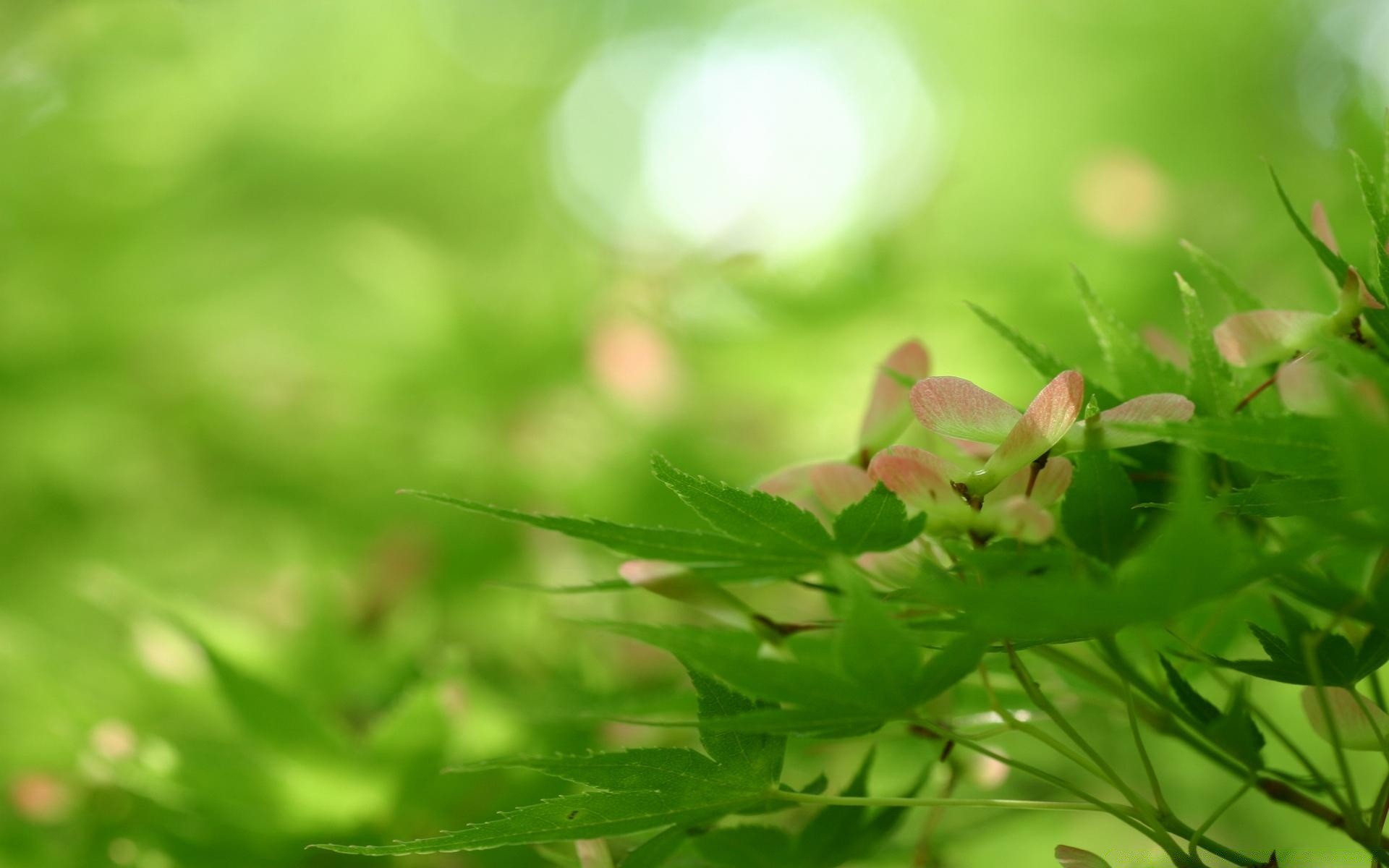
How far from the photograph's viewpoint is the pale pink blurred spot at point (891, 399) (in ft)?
1.17

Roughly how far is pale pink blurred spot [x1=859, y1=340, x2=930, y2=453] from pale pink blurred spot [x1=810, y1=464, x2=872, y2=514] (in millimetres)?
39

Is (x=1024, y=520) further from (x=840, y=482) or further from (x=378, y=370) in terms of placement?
(x=378, y=370)

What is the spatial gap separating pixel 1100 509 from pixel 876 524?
62 millimetres

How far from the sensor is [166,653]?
644 mm

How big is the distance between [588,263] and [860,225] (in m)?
0.44

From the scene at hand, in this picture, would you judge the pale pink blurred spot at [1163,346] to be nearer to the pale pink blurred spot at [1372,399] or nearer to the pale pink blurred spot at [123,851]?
the pale pink blurred spot at [1372,399]

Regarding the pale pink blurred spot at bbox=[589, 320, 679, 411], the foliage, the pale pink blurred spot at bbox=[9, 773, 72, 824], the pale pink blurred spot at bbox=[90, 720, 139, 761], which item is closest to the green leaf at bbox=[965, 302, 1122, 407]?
the foliage

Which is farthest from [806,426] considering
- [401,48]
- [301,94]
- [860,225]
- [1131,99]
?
[401,48]

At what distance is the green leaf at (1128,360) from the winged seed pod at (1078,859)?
0.43 ft

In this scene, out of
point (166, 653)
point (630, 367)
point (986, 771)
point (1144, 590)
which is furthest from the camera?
point (630, 367)

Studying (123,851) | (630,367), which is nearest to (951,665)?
(123,851)

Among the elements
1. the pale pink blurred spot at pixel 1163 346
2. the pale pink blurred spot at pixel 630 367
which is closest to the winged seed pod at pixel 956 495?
the pale pink blurred spot at pixel 1163 346

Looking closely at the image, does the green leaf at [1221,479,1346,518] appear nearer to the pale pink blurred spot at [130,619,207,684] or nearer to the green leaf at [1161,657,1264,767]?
the green leaf at [1161,657,1264,767]

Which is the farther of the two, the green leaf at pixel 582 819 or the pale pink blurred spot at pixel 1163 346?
the pale pink blurred spot at pixel 1163 346
